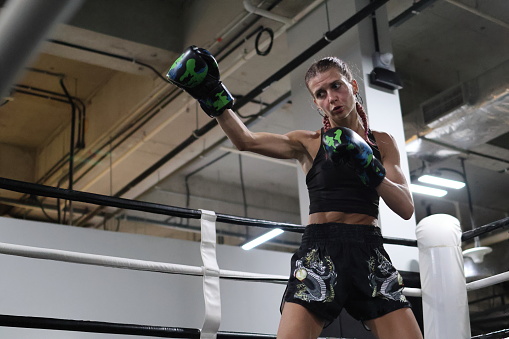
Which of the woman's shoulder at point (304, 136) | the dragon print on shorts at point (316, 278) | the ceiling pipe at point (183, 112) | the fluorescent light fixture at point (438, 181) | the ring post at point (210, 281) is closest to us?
the dragon print on shorts at point (316, 278)

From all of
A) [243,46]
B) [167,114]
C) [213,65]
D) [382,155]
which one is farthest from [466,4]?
[213,65]

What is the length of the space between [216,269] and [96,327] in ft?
1.48

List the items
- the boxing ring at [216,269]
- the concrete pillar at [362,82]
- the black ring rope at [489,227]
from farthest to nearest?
the concrete pillar at [362,82]
the black ring rope at [489,227]
the boxing ring at [216,269]

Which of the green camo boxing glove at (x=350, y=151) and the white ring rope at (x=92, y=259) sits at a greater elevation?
the green camo boxing glove at (x=350, y=151)

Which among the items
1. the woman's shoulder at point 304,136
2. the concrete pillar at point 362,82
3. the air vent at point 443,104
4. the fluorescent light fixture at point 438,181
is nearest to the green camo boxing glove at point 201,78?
the woman's shoulder at point 304,136

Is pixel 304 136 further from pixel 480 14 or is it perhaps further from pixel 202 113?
pixel 202 113

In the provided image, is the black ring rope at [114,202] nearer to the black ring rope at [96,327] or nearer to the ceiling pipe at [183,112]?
the black ring rope at [96,327]

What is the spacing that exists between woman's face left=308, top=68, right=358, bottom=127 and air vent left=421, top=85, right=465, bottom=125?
12.9 feet

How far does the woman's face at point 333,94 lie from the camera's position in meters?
1.82

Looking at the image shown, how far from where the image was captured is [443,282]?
244 cm

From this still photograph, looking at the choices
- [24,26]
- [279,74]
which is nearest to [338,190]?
[24,26]

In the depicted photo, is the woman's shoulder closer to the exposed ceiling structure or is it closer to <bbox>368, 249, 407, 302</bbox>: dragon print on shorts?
<bbox>368, 249, 407, 302</bbox>: dragon print on shorts

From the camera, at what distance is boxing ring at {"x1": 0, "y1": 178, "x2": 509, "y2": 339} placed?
5.84ft

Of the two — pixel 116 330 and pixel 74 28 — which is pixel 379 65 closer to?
pixel 74 28
